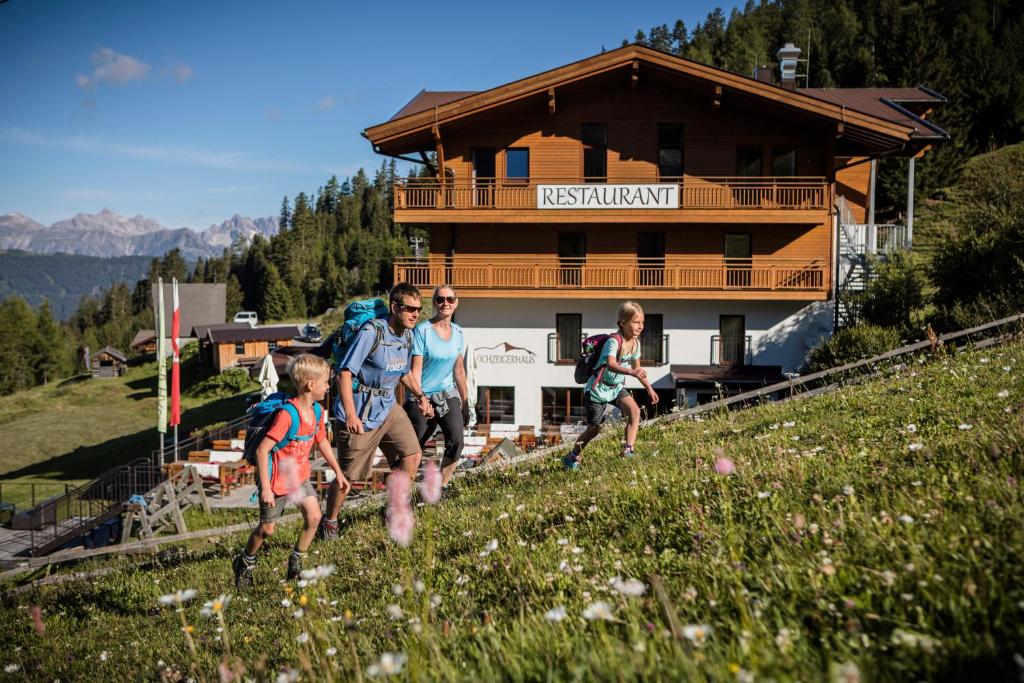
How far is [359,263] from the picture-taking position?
124938 millimetres

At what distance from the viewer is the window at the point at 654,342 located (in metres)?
25.9

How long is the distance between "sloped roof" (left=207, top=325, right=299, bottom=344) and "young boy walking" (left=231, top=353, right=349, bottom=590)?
6246 centimetres

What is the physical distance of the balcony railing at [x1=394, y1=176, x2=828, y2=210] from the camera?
25.2 m

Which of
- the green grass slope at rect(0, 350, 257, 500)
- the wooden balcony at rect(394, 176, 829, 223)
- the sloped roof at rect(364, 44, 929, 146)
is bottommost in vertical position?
the green grass slope at rect(0, 350, 257, 500)

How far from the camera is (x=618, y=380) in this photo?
816 centimetres

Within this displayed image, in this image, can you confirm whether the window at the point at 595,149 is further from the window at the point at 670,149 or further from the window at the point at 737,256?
the window at the point at 737,256

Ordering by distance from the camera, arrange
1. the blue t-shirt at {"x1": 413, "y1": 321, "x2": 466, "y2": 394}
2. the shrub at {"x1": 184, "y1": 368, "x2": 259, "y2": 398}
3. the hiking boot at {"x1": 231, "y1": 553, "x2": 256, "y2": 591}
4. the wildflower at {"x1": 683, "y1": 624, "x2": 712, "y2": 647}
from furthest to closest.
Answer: the shrub at {"x1": 184, "y1": 368, "x2": 259, "y2": 398} → the blue t-shirt at {"x1": 413, "y1": 321, "x2": 466, "y2": 394} → the hiking boot at {"x1": 231, "y1": 553, "x2": 256, "y2": 591} → the wildflower at {"x1": 683, "y1": 624, "x2": 712, "y2": 647}

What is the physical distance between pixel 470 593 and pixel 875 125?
1002 inches

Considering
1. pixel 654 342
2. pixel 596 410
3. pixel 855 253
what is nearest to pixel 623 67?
pixel 654 342

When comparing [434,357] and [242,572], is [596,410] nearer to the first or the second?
[434,357]

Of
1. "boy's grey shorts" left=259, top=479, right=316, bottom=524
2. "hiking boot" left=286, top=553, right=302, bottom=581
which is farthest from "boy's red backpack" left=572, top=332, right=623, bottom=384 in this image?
"hiking boot" left=286, top=553, right=302, bottom=581

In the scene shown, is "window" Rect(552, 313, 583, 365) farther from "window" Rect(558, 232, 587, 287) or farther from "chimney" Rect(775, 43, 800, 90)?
"chimney" Rect(775, 43, 800, 90)

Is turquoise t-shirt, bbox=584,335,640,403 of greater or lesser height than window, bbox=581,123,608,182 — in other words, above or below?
below

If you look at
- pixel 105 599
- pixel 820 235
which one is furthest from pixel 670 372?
pixel 105 599
